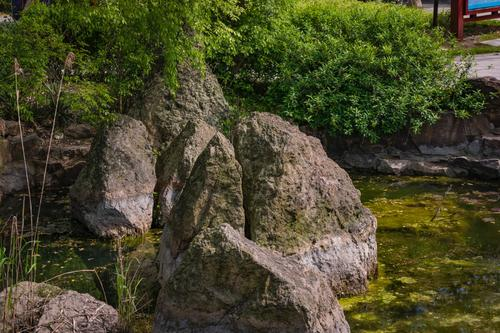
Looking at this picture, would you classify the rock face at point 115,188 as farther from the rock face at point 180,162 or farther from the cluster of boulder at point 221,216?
the rock face at point 180,162

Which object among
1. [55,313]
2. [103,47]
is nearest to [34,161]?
[103,47]

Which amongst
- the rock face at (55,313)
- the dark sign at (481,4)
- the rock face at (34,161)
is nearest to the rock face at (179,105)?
the rock face at (34,161)

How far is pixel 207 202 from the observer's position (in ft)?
25.8

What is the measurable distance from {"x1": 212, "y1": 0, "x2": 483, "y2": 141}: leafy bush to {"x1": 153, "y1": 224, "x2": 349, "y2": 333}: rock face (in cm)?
744

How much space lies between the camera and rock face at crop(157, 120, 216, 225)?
10711 mm

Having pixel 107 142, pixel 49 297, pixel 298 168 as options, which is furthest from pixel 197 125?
pixel 49 297

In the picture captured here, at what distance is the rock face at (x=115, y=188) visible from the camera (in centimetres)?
1035

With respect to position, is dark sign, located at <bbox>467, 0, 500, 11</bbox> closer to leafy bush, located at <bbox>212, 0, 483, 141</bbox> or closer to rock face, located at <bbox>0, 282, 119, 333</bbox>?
leafy bush, located at <bbox>212, 0, 483, 141</bbox>

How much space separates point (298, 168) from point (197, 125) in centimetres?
287

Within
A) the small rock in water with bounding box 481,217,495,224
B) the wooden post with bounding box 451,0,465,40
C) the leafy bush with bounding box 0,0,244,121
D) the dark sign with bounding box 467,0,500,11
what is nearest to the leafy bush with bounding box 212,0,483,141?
the leafy bush with bounding box 0,0,244,121

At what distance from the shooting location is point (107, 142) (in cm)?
1091

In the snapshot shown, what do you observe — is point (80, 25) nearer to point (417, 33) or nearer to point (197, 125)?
point (197, 125)

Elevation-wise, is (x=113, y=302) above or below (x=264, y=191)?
below

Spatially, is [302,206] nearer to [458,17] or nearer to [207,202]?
[207,202]
